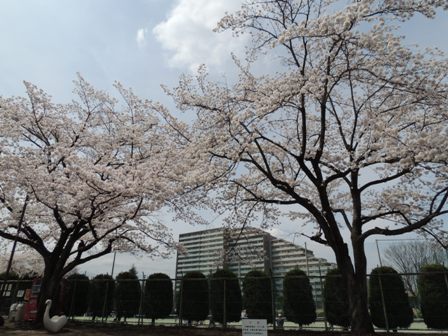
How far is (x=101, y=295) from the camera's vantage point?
16.6 m

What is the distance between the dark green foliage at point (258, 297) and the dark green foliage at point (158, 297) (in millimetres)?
3627

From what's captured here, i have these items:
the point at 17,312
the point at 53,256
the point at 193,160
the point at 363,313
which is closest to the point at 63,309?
the point at 17,312

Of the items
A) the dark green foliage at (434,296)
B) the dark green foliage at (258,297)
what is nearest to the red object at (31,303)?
the dark green foliage at (258,297)

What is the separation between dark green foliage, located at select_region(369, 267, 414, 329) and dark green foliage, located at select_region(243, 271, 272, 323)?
12.0 ft

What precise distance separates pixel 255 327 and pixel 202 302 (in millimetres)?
8186

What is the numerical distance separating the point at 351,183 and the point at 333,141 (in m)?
2.18

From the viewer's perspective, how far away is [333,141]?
11.7 meters

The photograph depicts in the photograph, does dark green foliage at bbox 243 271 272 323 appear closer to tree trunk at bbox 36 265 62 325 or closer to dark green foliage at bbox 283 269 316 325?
dark green foliage at bbox 283 269 316 325

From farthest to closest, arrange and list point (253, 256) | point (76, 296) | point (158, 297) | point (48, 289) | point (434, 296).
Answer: point (76, 296), point (158, 297), point (48, 289), point (253, 256), point (434, 296)

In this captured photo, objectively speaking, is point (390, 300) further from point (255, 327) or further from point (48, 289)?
point (48, 289)

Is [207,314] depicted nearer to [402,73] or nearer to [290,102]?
[290,102]

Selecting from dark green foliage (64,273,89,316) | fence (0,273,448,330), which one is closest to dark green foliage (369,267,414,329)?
fence (0,273,448,330)

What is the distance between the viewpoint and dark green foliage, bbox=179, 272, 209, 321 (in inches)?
545

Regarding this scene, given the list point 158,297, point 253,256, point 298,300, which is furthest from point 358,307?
point 158,297
